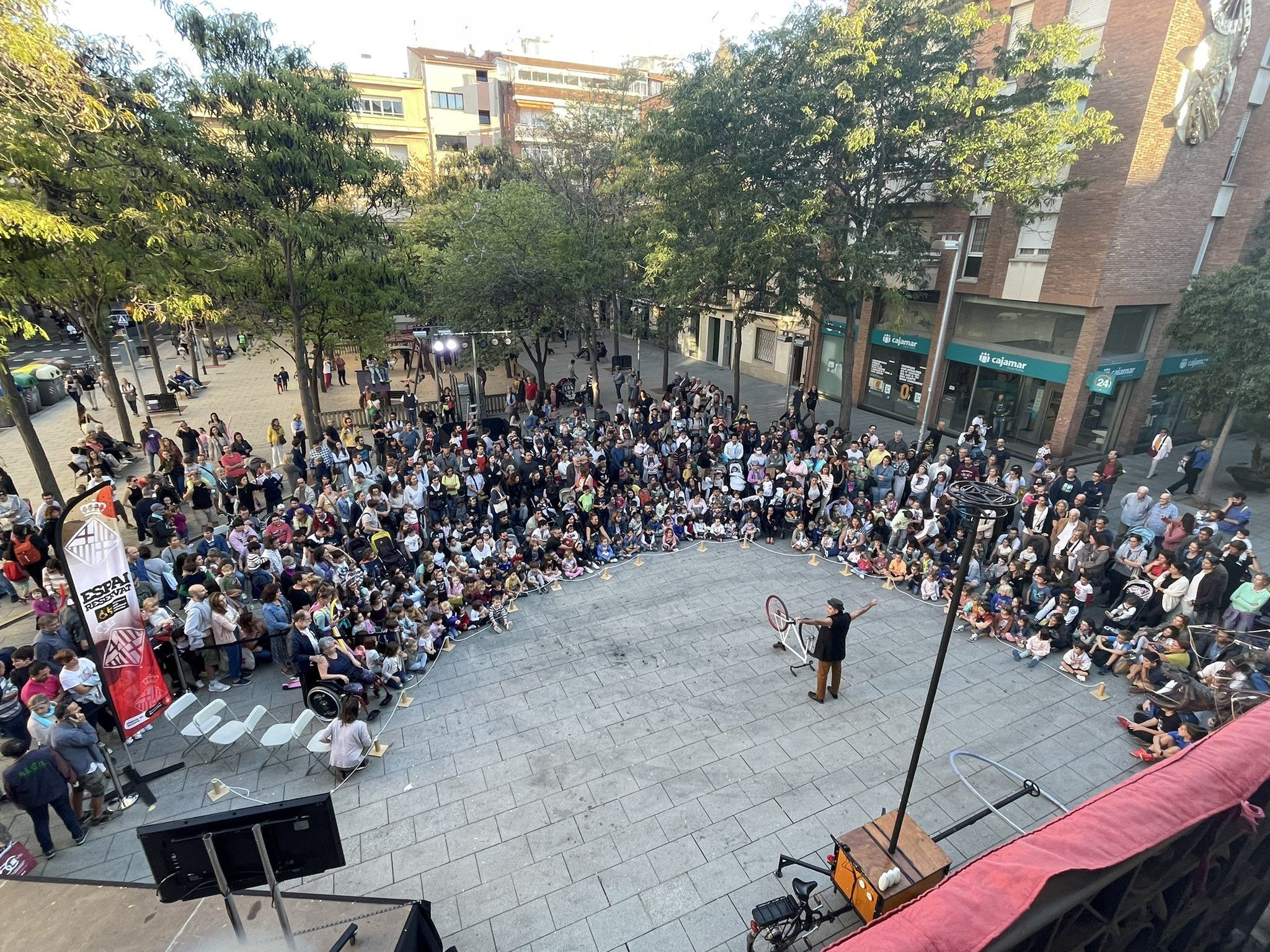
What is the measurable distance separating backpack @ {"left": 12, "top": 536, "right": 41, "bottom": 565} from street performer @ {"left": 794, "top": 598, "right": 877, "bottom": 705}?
13.5 m

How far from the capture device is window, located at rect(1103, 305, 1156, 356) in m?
18.9

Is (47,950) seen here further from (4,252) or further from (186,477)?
(186,477)

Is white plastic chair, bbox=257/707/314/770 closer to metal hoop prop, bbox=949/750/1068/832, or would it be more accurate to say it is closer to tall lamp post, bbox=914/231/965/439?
Answer: metal hoop prop, bbox=949/750/1068/832

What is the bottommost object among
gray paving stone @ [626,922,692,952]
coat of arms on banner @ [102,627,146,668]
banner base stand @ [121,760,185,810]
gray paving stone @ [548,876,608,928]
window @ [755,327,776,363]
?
banner base stand @ [121,760,185,810]

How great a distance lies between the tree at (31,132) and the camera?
9352 mm

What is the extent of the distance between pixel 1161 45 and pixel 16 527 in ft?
91.5

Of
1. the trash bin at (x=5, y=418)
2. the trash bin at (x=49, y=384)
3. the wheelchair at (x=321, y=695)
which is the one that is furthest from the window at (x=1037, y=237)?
the trash bin at (x=49, y=384)

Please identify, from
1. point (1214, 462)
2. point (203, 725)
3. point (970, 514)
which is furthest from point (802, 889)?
point (1214, 462)

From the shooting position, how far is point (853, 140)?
1591 centimetres

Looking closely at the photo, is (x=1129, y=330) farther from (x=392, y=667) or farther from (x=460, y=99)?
(x=460, y=99)

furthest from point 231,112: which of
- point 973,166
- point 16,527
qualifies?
point 973,166

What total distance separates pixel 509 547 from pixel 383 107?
168 feet

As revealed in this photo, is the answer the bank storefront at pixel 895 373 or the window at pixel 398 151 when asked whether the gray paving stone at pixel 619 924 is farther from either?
the window at pixel 398 151

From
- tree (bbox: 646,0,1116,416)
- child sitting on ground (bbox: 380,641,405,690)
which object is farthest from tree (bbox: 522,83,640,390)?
child sitting on ground (bbox: 380,641,405,690)
